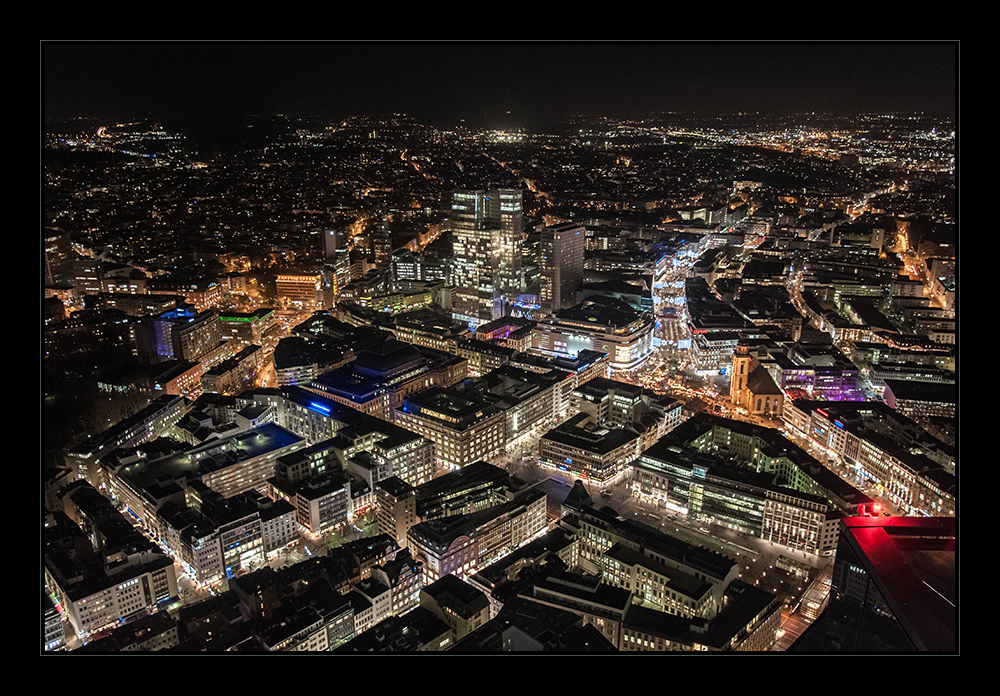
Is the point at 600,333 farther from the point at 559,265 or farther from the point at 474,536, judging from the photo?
the point at 474,536

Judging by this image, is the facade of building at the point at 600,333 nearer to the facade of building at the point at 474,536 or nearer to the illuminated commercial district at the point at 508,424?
the illuminated commercial district at the point at 508,424

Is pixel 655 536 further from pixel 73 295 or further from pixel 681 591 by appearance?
pixel 73 295

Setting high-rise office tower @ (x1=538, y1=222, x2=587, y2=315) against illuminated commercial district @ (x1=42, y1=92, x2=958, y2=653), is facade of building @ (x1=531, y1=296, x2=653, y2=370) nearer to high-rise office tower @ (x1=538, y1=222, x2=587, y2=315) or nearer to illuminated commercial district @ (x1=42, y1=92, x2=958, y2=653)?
illuminated commercial district @ (x1=42, y1=92, x2=958, y2=653)

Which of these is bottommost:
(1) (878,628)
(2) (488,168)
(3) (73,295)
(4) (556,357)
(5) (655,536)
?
(5) (655,536)

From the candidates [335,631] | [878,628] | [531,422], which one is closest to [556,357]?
[531,422]

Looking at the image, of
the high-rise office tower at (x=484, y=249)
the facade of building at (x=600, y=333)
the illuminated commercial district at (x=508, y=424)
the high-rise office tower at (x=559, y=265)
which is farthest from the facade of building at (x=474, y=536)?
the high-rise office tower at (x=559, y=265)

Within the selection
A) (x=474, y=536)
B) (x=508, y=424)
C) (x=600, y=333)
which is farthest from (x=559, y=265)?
(x=474, y=536)

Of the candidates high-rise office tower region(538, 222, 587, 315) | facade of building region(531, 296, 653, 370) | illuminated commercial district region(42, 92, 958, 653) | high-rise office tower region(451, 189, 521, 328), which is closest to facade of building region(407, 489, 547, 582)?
illuminated commercial district region(42, 92, 958, 653)
